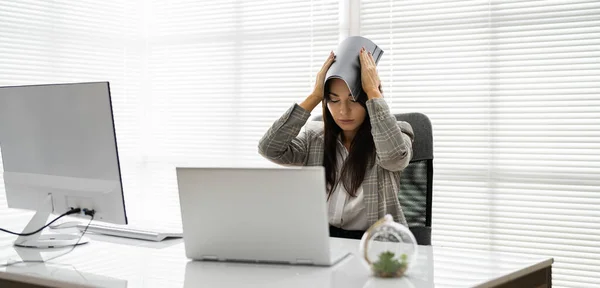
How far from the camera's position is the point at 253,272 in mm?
1485

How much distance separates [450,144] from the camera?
3121 mm

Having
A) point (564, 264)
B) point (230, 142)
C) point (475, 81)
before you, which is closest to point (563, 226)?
point (564, 264)

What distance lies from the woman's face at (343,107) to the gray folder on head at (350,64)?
0.04 meters

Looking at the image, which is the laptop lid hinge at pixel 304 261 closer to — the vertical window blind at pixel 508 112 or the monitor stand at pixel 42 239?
the monitor stand at pixel 42 239

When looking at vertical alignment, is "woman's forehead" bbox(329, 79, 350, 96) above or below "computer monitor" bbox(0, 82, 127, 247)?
above

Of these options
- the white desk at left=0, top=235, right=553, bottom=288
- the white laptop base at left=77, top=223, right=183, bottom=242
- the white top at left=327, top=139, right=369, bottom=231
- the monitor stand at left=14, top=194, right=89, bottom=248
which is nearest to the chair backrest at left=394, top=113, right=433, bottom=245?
the white top at left=327, top=139, right=369, bottom=231

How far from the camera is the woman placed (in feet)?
7.11

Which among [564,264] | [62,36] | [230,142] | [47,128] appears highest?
[62,36]

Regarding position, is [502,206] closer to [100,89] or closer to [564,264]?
[564,264]

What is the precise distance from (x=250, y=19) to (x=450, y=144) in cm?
137

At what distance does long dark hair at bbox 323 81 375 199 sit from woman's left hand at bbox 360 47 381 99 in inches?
2.6

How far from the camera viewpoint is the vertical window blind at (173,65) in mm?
3420

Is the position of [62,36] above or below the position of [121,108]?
above

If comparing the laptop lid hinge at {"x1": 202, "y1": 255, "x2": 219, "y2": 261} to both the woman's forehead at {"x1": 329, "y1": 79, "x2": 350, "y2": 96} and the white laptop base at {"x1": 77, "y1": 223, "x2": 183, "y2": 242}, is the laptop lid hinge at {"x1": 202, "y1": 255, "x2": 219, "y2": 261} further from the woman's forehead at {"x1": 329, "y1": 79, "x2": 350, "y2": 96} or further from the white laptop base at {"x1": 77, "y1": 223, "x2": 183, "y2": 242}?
the woman's forehead at {"x1": 329, "y1": 79, "x2": 350, "y2": 96}
